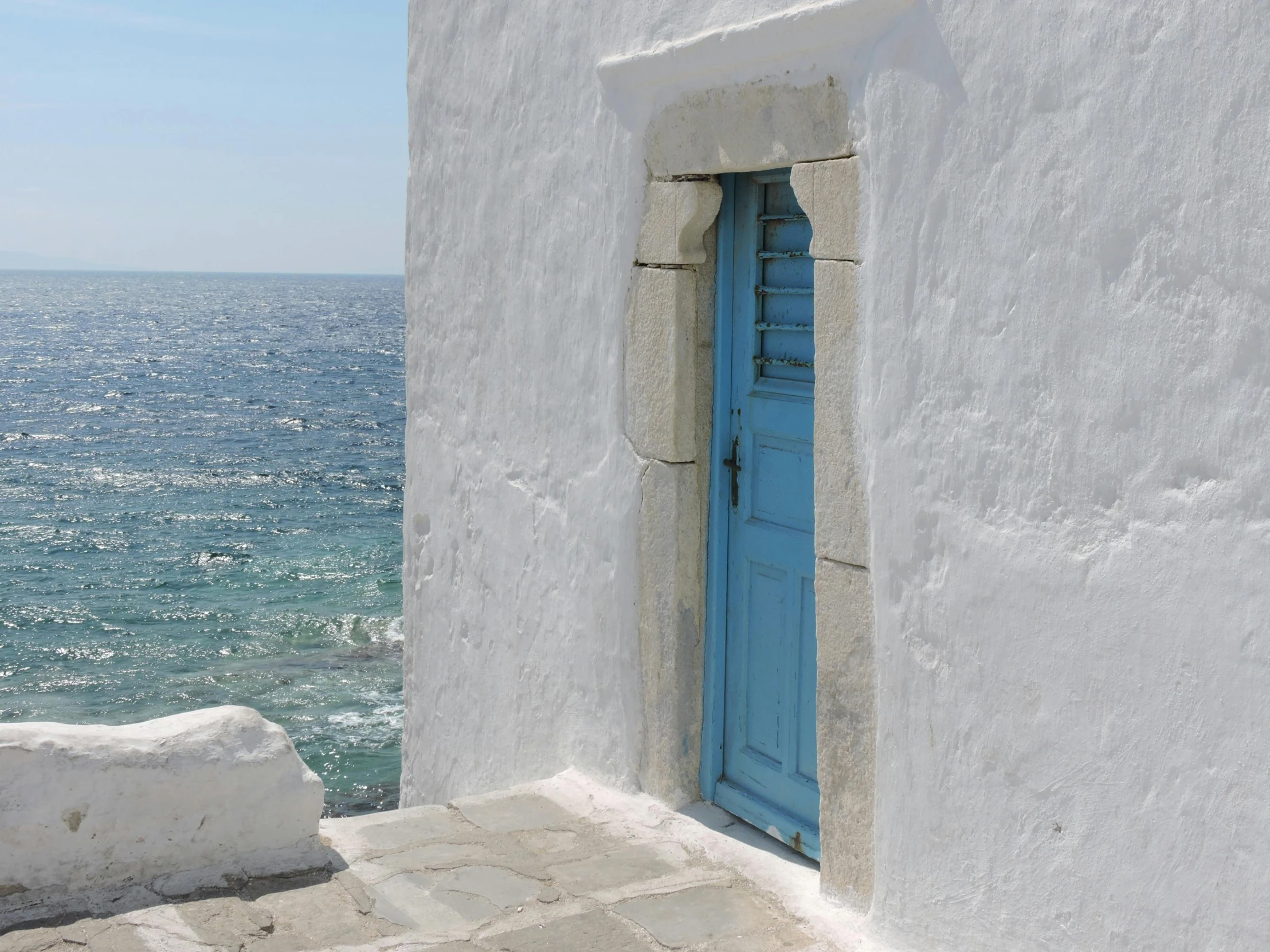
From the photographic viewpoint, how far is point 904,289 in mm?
3164

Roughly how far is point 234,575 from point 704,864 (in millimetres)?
15480

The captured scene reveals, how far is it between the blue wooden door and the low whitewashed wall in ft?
4.31

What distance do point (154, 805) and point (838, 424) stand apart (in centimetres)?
205

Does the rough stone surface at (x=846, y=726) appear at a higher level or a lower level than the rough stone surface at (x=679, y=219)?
lower

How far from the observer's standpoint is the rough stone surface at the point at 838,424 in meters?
3.35

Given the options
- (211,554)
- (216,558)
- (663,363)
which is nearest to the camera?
(663,363)

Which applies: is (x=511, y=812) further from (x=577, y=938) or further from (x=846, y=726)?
(x=846, y=726)

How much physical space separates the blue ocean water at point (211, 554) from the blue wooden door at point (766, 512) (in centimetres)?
663

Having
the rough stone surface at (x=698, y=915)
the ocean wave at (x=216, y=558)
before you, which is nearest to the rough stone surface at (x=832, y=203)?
the rough stone surface at (x=698, y=915)

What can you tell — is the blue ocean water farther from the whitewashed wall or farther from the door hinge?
the whitewashed wall

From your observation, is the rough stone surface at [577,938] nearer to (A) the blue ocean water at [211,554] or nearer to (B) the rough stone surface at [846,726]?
(B) the rough stone surface at [846,726]

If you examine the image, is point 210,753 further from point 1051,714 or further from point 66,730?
point 1051,714

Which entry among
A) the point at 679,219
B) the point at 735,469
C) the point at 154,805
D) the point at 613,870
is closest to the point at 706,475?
the point at 735,469

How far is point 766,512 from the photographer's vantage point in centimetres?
403
